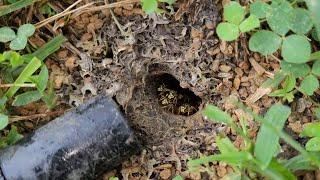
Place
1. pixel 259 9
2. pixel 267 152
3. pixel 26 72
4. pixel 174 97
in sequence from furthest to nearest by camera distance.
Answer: pixel 174 97
pixel 26 72
pixel 259 9
pixel 267 152

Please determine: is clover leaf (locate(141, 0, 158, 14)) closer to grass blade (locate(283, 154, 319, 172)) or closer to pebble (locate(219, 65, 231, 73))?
pebble (locate(219, 65, 231, 73))

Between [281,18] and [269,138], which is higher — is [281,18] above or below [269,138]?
above

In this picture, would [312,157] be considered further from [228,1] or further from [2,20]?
[2,20]

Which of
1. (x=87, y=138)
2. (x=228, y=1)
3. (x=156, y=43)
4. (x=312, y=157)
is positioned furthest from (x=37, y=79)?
(x=312, y=157)

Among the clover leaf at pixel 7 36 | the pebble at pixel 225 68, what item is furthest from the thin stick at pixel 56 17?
the pebble at pixel 225 68

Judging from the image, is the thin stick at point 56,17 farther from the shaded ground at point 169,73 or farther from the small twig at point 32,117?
the small twig at point 32,117

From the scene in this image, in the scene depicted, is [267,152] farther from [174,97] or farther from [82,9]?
[82,9]

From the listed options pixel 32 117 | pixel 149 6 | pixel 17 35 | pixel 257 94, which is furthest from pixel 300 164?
pixel 17 35

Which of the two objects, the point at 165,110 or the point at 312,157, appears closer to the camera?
the point at 312,157
